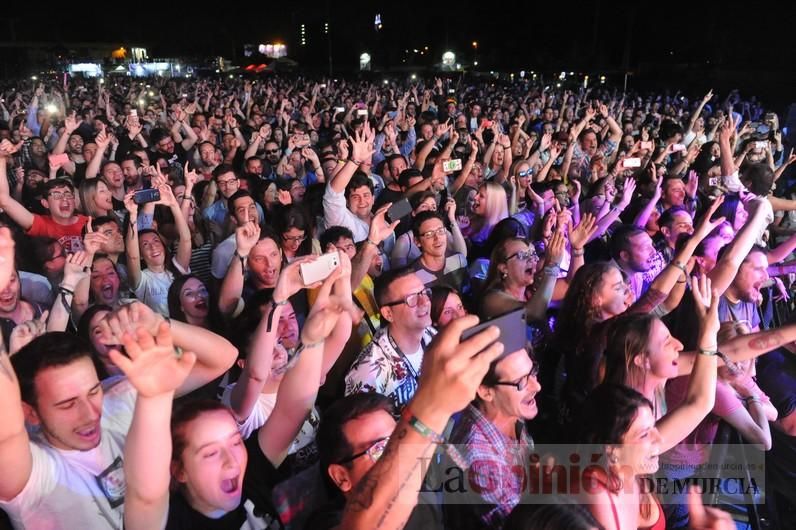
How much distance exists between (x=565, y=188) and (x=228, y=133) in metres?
4.66

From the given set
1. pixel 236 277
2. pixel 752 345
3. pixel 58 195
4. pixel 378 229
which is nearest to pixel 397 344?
pixel 378 229

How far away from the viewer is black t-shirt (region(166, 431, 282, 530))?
1.87 metres

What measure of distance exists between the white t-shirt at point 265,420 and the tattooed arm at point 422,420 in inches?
38.4

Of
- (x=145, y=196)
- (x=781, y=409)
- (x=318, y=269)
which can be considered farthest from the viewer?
(x=145, y=196)

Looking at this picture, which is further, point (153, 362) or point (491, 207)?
point (491, 207)

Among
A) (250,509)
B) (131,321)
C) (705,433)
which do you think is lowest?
(705,433)

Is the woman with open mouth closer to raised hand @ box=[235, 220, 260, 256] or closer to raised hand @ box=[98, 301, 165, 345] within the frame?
raised hand @ box=[98, 301, 165, 345]

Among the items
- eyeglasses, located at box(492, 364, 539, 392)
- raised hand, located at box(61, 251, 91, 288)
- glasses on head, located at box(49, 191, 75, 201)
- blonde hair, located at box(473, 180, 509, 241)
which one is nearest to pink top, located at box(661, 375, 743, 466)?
eyeglasses, located at box(492, 364, 539, 392)

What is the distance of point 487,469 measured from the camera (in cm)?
A: 210

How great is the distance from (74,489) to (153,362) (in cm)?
73

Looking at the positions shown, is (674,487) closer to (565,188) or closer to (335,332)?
(335,332)

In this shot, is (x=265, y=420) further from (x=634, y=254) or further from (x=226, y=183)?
(x=226, y=183)

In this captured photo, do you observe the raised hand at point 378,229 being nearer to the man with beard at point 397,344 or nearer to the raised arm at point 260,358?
the man with beard at point 397,344

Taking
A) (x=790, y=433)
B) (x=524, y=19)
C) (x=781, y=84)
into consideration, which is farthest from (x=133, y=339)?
(x=524, y=19)
